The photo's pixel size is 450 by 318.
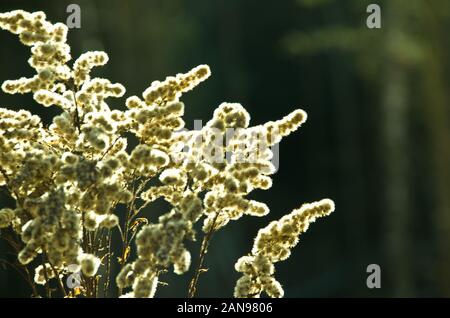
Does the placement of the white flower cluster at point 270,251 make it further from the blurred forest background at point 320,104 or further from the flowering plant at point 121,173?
the blurred forest background at point 320,104

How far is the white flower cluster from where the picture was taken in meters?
1.88

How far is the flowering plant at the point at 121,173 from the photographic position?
171 cm

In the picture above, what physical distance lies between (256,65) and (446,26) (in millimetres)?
4652

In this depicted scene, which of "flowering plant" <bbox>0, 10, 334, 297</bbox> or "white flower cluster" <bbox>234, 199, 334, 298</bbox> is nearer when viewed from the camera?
"flowering plant" <bbox>0, 10, 334, 297</bbox>

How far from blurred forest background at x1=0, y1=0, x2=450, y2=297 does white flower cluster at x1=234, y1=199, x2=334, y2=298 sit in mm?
6534

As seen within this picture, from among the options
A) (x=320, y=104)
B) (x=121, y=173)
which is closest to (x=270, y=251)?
(x=121, y=173)

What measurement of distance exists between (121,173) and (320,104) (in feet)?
36.7

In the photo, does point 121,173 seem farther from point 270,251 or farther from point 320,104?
point 320,104

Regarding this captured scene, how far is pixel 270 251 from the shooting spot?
193 cm

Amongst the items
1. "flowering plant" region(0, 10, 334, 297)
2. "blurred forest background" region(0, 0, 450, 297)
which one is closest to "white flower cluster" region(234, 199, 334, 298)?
"flowering plant" region(0, 10, 334, 297)

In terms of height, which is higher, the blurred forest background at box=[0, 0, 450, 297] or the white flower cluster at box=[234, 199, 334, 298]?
the blurred forest background at box=[0, 0, 450, 297]

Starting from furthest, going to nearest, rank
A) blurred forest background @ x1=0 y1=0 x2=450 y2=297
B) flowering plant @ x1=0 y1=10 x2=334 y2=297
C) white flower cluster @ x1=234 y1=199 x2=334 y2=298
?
blurred forest background @ x1=0 y1=0 x2=450 y2=297
white flower cluster @ x1=234 y1=199 x2=334 y2=298
flowering plant @ x1=0 y1=10 x2=334 y2=297

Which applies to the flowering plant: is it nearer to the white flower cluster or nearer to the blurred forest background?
the white flower cluster

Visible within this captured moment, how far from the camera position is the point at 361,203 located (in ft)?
40.9
